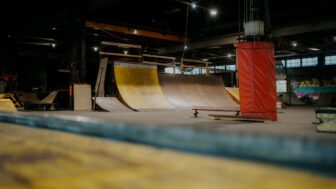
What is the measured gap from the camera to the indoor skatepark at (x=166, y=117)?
143 cm

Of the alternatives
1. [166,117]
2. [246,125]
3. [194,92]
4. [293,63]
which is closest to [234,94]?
[194,92]

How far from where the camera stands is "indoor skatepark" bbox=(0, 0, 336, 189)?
1.43m

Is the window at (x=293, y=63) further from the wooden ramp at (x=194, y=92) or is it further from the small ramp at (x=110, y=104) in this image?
the small ramp at (x=110, y=104)

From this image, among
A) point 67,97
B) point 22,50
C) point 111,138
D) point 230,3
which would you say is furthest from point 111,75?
point 22,50

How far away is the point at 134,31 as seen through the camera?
53.2 ft

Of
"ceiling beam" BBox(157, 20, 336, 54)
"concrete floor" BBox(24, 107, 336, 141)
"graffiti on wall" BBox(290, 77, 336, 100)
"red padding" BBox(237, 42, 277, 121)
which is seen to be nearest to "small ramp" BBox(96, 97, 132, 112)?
"concrete floor" BBox(24, 107, 336, 141)

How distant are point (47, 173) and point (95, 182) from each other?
0.34 metres

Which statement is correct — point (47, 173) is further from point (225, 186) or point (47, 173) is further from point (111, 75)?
point (111, 75)

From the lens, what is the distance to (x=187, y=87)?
13.2 metres

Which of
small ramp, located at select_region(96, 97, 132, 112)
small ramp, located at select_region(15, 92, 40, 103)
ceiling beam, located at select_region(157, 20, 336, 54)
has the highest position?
ceiling beam, located at select_region(157, 20, 336, 54)

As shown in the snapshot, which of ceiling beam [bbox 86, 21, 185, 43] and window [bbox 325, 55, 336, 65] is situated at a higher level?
ceiling beam [bbox 86, 21, 185, 43]

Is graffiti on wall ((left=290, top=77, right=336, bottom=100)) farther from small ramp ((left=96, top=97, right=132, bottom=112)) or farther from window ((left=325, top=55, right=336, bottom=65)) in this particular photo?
small ramp ((left=96, top=97, right=132, bottom=112))

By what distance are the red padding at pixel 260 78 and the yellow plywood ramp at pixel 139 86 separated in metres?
4.34

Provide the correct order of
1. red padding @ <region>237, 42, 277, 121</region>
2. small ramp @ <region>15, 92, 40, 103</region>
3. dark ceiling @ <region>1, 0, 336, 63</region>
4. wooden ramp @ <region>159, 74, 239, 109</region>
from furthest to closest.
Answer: small ramp @ <region>15, 92, 40, 103</region>
dark ceiling @ <region>1, 0, 336, 63</region>
wooden ramp @ <region>159, 74, 239, 109</region>
red padding @ <region>237, 42, 277, 121</region>
